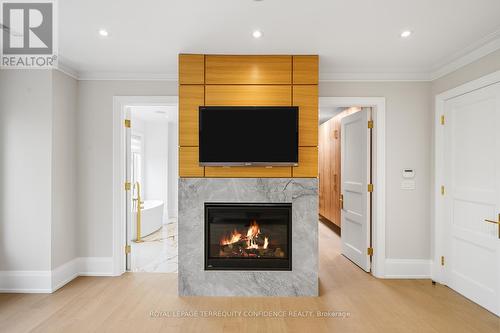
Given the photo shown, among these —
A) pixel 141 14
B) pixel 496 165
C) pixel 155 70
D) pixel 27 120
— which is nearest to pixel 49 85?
pixel 27 120

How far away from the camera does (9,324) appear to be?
2.61 metres

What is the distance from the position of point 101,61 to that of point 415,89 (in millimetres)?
3916

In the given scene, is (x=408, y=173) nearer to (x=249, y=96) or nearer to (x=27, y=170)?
(x=249, y=96)

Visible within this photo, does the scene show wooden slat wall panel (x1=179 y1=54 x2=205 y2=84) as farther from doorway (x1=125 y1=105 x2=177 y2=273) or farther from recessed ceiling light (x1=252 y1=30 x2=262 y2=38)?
doorway (x1=125 y1=105 x2=177 y2=273)

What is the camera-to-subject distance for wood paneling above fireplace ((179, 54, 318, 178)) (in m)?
3.16

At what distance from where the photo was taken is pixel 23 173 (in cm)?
329

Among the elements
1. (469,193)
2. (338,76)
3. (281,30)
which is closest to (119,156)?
(281,30)

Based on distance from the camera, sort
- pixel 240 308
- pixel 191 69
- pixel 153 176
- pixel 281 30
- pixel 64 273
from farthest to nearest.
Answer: pixel 153 176, pixel 64 273, pixel 191 69, pixel 240 308, pixel 281 30

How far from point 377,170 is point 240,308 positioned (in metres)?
2.37

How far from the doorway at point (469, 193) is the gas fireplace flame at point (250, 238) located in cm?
218

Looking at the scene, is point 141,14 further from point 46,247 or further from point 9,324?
point 9,324

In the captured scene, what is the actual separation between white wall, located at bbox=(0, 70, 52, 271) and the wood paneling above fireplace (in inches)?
64.5

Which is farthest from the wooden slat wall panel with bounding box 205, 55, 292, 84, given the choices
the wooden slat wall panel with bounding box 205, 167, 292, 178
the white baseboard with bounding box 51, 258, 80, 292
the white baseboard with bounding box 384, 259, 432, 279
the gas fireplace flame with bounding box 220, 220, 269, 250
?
the white baseboard with bounding box 51, 258, 80, 292

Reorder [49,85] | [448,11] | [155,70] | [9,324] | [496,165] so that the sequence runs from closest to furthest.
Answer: [448,11], [9,324], [496,165], [49,85], [155,70]
